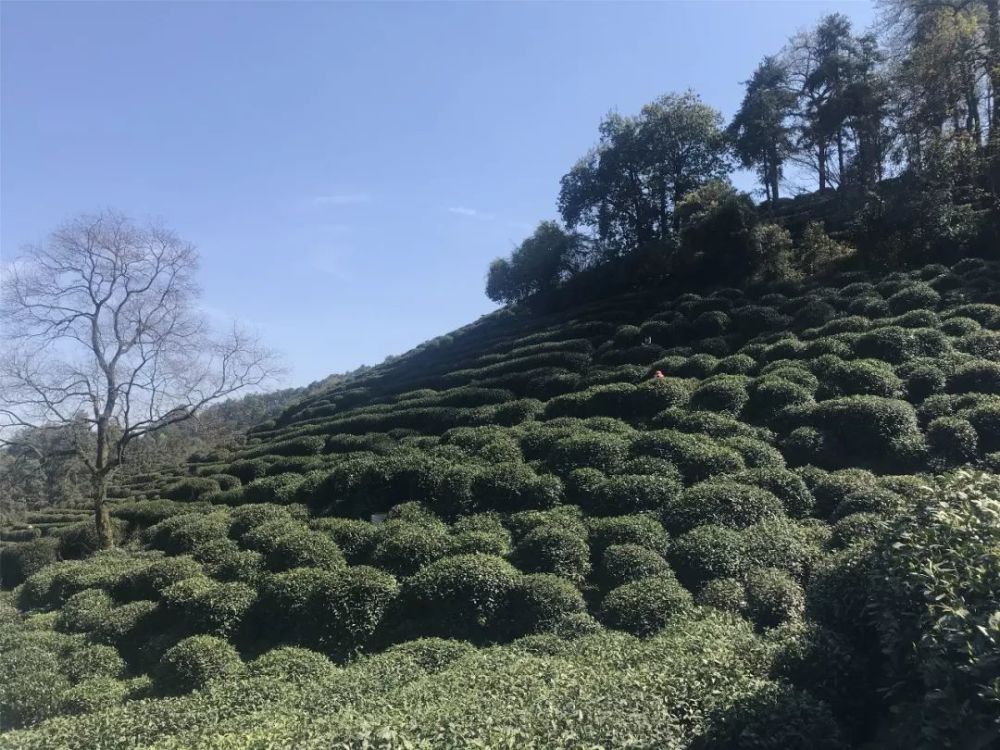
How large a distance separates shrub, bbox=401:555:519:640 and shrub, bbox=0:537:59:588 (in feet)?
39.9

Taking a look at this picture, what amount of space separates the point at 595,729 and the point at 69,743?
14.4ft

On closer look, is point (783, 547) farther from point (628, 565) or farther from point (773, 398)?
point (773, 398)

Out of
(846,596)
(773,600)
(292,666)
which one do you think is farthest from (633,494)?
(292,666)

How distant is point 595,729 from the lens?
454 cm

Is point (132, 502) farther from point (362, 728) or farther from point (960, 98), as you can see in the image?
point (960, 98)

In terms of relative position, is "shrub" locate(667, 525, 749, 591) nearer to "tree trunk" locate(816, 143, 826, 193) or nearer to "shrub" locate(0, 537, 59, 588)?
"shrub" locate(0, 537, 59, 588)

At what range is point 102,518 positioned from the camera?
1809 cm

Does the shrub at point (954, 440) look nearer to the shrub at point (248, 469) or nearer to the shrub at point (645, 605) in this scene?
the shrub at point (645, 605)

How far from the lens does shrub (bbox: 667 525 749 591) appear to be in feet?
28.7

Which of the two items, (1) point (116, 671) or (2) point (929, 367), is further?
(2) point (929, 367)

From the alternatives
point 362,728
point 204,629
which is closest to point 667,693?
point 362,728

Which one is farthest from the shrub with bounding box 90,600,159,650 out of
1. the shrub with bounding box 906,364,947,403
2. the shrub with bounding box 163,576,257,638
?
the shrub with bounding box 906,364,947,403

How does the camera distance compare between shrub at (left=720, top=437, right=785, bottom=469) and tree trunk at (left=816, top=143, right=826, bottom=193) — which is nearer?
shrub at (left=720, top=437, right=785, bottom=469)

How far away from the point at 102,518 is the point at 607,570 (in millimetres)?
14018
